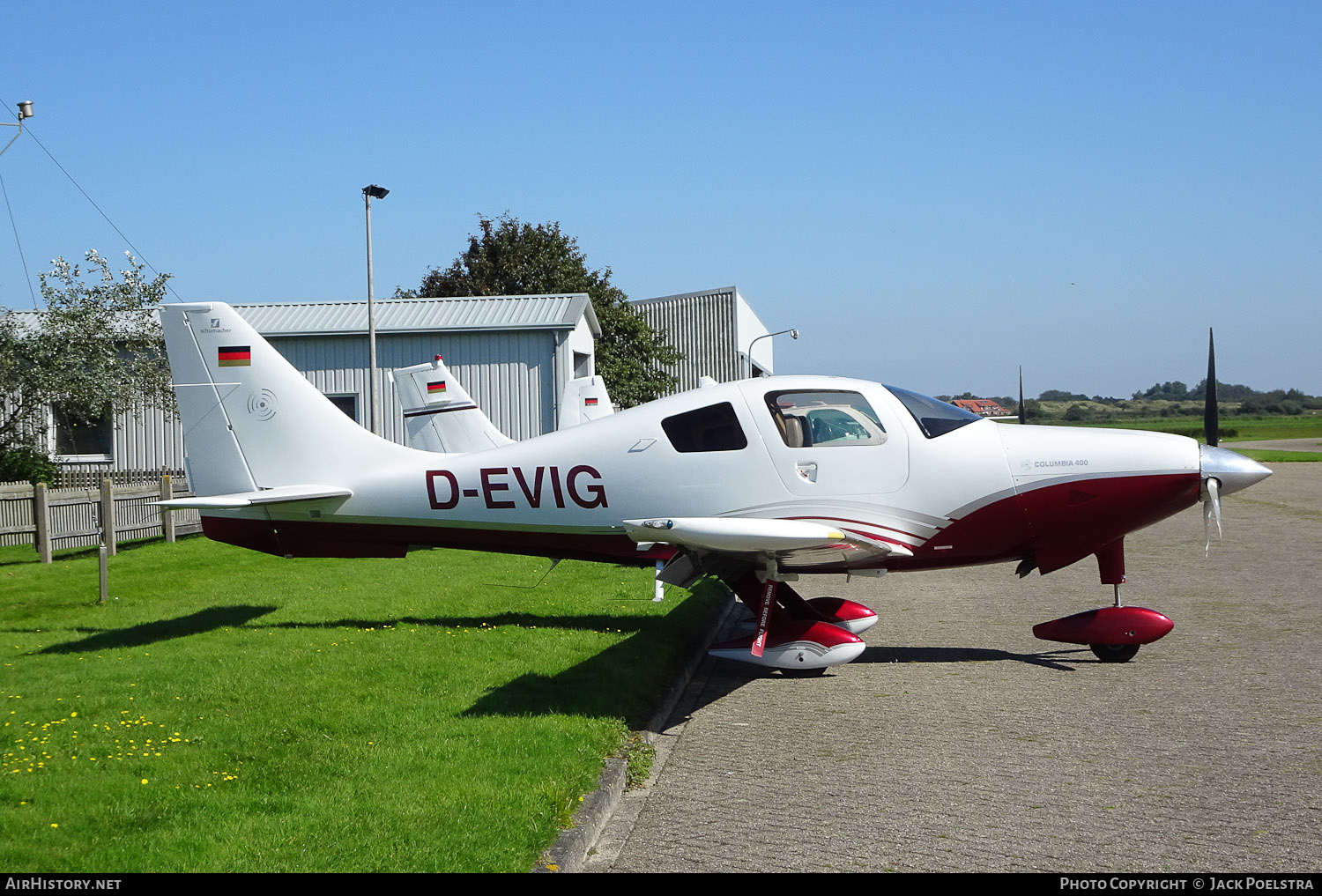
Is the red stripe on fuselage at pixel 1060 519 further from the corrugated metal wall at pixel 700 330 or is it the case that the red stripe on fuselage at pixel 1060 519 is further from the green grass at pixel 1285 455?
the green grass at pixel 1285 455

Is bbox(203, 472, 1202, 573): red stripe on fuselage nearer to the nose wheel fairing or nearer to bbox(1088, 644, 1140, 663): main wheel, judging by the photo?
the nose wheel fairing

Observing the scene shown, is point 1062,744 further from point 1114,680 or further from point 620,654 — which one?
point 620,654

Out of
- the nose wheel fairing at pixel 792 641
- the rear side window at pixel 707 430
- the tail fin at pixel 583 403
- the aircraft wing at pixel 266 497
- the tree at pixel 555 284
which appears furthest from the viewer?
the tree at pixel 555 284

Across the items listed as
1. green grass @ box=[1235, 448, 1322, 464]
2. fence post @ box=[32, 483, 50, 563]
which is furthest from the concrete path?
green grass @ box=[1235, 448, 1322, 464]

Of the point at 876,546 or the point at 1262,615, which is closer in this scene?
the point at 876,546

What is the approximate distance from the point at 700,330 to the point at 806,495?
128 feet

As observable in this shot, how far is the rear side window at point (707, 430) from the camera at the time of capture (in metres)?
8.65

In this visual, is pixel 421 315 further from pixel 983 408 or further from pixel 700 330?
pixel 700 330

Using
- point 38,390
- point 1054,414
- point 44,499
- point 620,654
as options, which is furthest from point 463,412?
point 1054,414

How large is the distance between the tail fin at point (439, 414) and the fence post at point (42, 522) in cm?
555

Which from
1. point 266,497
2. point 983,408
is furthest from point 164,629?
point 983,408

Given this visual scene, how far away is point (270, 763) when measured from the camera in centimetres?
573

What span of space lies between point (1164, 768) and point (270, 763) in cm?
499

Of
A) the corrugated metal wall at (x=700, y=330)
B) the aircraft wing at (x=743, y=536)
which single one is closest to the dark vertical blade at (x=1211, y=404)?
the aircraft wing at (x=743, y=536)
